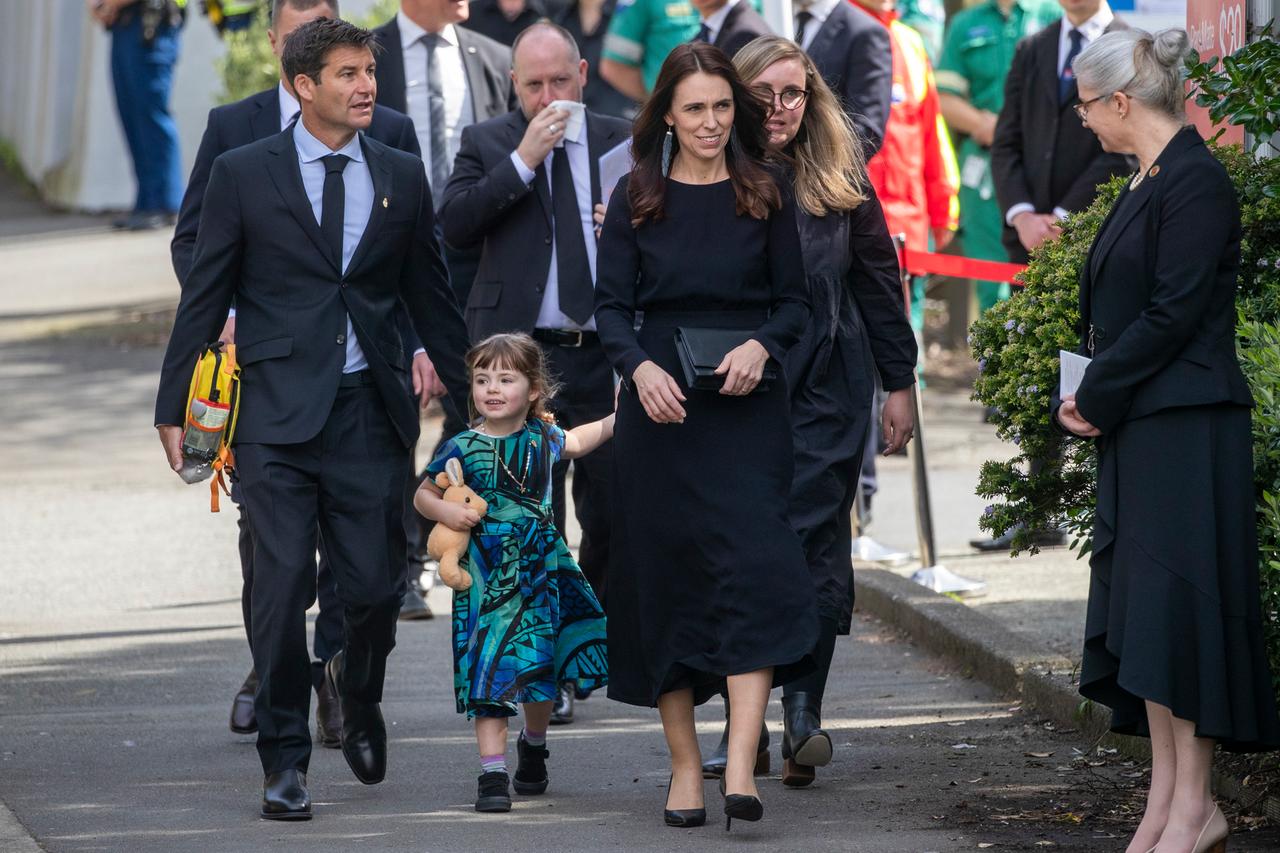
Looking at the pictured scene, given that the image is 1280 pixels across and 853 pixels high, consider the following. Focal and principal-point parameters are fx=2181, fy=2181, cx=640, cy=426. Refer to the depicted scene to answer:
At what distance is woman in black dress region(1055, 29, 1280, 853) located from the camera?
5.07 metres

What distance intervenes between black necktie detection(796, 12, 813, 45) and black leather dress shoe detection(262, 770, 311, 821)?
176 inches

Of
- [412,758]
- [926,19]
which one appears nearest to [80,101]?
[926,19]

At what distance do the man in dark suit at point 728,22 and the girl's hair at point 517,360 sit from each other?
9.65 feet

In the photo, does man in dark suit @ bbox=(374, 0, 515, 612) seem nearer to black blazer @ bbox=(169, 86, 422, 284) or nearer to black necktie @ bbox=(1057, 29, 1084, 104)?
black blazer @ bbox=(169, 86, 422, 284)

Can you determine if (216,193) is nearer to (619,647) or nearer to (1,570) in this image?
(619,647)

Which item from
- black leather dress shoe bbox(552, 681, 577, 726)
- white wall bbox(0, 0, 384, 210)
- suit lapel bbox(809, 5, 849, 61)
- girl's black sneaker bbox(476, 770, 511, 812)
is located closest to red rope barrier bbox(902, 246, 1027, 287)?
suit lapel bbox(809, 5, 849, 61)

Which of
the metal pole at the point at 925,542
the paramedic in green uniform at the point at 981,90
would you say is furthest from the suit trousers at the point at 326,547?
the paramedic in green uniform at the point at 981,90

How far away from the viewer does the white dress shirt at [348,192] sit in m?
6.23

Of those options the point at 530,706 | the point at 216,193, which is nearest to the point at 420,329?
the point at 216,193

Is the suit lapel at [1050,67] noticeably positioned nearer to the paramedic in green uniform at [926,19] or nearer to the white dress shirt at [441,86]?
the white dress shirt at [441,86]

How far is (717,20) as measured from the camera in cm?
899

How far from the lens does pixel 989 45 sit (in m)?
10.8

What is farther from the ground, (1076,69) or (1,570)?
(1076,69)

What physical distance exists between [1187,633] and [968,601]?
12.0 ft
